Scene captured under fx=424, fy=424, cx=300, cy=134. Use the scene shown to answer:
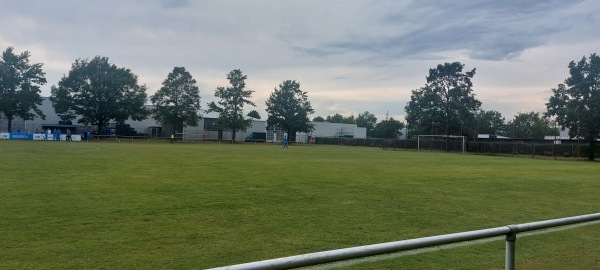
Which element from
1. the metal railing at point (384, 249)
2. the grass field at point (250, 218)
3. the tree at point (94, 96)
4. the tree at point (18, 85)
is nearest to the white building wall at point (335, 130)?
the tree at point (94, 96)

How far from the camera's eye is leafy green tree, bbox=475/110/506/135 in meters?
130

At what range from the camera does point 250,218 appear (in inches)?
364

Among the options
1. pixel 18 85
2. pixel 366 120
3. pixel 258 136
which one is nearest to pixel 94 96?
pixel 18 85

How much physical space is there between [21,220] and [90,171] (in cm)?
938

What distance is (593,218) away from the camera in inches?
170

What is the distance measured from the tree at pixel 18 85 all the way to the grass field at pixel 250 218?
6648cm

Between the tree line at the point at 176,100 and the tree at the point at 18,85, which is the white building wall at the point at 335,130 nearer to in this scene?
the tree line at the point at 176,100

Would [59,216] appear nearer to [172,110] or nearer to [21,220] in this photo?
[21,220]

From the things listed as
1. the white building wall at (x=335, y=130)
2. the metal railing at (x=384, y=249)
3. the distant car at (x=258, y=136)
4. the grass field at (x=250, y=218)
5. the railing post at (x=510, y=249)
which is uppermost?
the white building wall at (x=335, y=130)

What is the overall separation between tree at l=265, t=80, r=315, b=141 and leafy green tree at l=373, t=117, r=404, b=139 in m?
35.5

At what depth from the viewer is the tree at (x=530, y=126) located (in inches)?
4894

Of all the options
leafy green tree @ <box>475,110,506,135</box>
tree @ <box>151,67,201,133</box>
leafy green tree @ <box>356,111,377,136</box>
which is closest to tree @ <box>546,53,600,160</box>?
tree @ <box>151,67,201,133</box>

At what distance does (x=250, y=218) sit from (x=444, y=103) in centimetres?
8163

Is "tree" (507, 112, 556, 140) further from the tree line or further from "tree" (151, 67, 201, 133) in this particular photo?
"tree" (151, 67, 201, 133)
